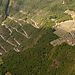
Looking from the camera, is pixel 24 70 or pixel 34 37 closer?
pixel 24 70

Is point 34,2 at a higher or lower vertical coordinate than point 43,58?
lower

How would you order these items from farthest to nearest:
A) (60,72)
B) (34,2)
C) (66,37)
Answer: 1. (34,2)
2. (66,37)
3. (60,72)

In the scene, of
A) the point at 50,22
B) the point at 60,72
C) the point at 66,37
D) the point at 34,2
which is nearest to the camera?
the point at 60,72

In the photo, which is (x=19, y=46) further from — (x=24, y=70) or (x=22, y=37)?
(x=24, y=70)

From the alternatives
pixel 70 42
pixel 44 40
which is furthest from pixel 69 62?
pixel 44 40

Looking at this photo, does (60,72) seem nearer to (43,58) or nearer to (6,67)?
(43,58)

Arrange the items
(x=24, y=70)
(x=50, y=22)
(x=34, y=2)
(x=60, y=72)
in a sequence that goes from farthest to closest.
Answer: (x=34, y=2), (x=50, y=22), (x=24, y=70), (x=60, y=72)

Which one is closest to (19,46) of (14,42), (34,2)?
(14,42)

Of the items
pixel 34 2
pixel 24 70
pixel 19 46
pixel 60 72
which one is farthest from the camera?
pixel 34 2

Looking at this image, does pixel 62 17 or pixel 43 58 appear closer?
pixel 43 58
